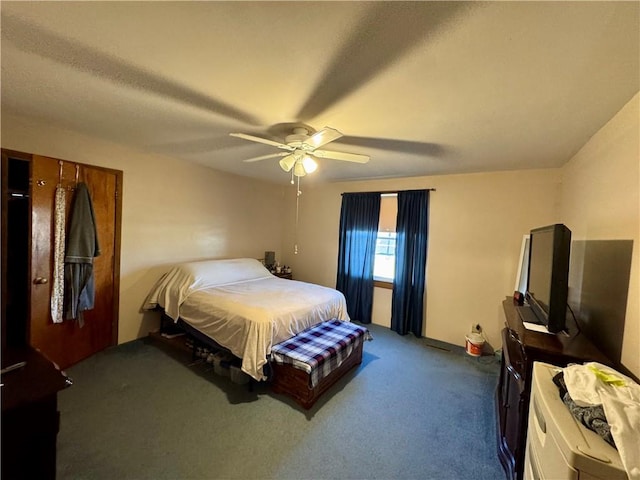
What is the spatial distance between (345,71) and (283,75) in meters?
0.33

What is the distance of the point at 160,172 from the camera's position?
3.21m

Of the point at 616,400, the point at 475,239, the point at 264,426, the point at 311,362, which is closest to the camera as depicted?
the point at 616,400

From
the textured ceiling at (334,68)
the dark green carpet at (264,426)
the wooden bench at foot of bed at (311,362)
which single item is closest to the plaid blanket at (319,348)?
the wooden bench at foot of bed at (311,362)

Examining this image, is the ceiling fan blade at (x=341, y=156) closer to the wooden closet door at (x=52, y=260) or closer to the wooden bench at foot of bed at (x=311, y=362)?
the wooden bench at foot of bed at (x=311, y=362)

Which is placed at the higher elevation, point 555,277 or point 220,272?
point 555,277

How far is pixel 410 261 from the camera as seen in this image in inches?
145

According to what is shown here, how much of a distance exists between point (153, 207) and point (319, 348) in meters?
2.59

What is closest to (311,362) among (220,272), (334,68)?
(220,272)

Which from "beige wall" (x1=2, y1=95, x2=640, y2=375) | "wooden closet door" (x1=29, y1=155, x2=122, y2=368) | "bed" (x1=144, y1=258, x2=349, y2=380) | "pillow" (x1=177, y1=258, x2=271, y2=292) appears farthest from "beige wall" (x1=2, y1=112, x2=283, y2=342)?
"pillow" (x1=177, y1=258, x2=271, y2=292)

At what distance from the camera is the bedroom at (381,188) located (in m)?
1.54

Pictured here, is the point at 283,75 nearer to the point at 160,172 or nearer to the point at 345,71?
the point at 345,71

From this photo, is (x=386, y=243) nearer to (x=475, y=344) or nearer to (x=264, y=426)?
(x=475, y=344)

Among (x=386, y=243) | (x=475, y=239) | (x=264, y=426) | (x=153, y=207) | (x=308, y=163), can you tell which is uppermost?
(x=308, y=163)

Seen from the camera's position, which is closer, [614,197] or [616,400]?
[616,400]
